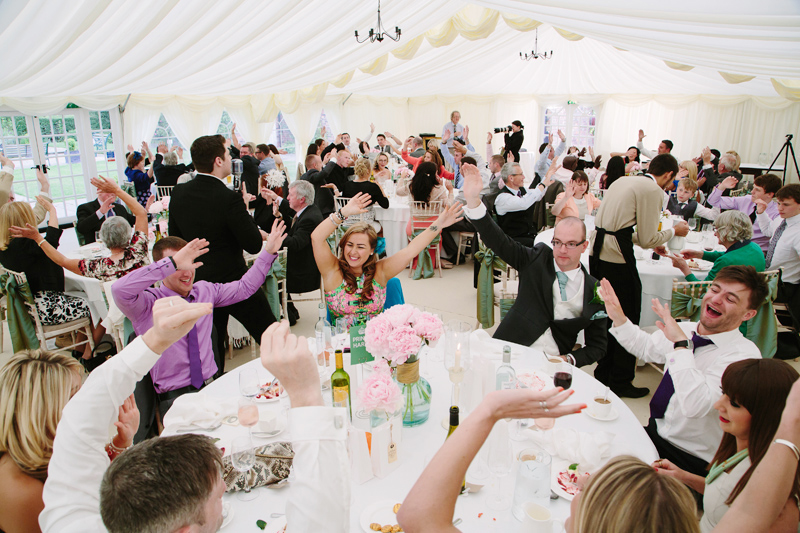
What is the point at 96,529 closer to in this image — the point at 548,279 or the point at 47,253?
the point at 548,279

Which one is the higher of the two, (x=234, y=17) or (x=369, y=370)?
(x=234, y=17)

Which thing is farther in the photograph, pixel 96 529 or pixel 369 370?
pixel 369 370

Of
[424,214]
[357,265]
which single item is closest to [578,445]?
[357,265]

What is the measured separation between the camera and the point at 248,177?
724 centimetres

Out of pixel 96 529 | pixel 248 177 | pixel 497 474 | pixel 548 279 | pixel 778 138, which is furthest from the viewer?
pixel 778 138

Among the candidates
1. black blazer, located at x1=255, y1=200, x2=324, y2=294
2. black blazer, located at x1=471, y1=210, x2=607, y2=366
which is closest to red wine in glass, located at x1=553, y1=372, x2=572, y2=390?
black blazer, located at x1=471, y1=210, x2=607, y2=366

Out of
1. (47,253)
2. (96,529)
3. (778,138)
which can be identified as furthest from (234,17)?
(778,138)

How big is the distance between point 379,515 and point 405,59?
264 inches

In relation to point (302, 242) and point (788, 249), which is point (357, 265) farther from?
point (788, 249)

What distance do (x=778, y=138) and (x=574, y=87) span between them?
496cm

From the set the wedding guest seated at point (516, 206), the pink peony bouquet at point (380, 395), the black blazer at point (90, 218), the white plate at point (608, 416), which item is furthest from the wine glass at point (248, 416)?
the wedding guest seated at point (516, 206)

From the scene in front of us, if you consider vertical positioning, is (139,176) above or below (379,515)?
above

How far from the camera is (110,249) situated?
3.64 meters

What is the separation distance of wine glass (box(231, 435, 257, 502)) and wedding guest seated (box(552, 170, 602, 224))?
153 inches
